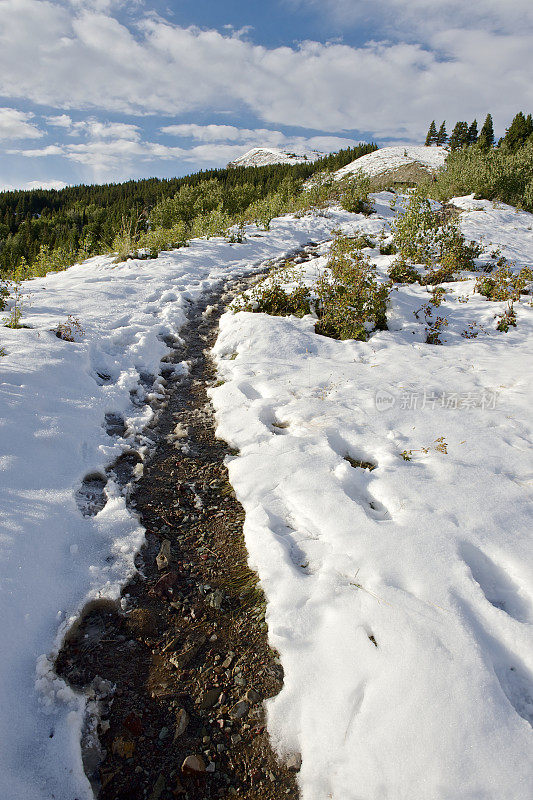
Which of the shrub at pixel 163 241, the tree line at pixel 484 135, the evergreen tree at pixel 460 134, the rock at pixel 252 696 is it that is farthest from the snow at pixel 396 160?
the rock at pixel 252 696

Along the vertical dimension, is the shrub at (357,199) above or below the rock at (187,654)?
above

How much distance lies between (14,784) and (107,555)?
4.41 ft

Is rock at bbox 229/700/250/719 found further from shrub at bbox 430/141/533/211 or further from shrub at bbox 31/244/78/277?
shrub at bbox 430/141/533/211

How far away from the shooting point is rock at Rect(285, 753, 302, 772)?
2.04 metres

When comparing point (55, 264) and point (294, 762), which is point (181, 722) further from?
point (55, 264)

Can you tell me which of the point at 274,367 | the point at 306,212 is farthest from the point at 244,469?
the point at 306,212

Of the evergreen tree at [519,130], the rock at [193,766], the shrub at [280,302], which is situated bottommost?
the rock at [193,766]

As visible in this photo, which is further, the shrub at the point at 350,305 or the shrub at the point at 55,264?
the shrub at the point at 55,264

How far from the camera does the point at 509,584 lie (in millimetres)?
2662

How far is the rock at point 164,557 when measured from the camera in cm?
309

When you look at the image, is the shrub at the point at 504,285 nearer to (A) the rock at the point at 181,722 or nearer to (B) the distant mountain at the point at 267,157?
(A) the rock at the point at 181,722

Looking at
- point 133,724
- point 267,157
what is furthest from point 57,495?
point 267,157

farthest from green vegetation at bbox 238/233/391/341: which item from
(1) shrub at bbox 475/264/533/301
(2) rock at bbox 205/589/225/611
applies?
(2) rock at bbox 205/589/225/611

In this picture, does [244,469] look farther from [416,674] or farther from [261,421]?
[416,674]
